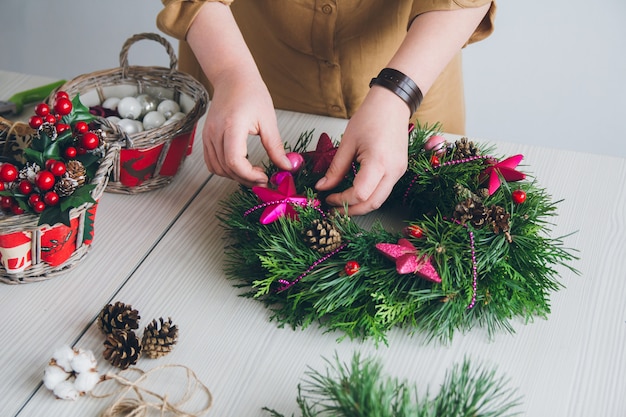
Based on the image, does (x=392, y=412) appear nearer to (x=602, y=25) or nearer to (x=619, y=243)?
(x=619, y=243)

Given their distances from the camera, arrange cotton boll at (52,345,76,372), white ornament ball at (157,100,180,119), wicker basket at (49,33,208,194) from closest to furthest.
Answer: cotton boll at (52,345,76,372), wicker basket at (49,33,208,194), white ornament ball at (157,100,180,119)

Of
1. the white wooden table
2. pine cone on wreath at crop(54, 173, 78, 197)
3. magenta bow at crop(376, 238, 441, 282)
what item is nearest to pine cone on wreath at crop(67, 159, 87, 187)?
pine cone on wreath at crop(54, 173, 78, 197)

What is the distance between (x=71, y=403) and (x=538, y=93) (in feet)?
5.97

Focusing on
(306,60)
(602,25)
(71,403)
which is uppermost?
(602,25)

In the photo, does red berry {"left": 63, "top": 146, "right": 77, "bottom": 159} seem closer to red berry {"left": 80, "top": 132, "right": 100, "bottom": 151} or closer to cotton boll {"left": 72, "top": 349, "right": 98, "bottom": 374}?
red berry {"left": 80, "top": 132, "right": 100, "bottom": 151}

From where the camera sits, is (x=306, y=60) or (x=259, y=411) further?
(x=306, y=60)

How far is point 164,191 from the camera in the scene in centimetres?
100

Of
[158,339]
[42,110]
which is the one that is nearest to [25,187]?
[42,110]

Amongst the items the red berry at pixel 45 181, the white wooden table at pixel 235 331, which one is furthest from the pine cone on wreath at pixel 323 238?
the red berry at pixel 45 181

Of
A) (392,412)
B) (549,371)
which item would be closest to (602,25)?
(549,371)

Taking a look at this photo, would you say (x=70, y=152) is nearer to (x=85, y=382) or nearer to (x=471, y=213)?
(x=85, y=382)

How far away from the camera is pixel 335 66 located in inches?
45.8

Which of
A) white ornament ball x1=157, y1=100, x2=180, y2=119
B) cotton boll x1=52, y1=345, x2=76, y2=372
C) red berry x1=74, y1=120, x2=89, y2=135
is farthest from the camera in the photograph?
white ornament ball x1=157, y1=100, x2=180, y2=119

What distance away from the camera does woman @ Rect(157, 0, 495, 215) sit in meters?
0.86
